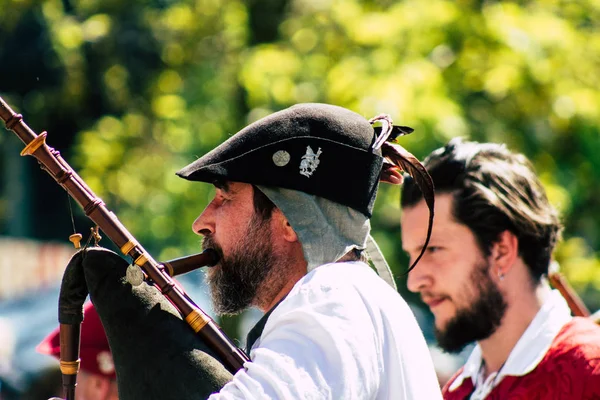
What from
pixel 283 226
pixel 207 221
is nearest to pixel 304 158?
pixel 283 226

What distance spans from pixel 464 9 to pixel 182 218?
270 cm

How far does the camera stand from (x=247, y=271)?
7.02 feet

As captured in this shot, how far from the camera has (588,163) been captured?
21.2 ft

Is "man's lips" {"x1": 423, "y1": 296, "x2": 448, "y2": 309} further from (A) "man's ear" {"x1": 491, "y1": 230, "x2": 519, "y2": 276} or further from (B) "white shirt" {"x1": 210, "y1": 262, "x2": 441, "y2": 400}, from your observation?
(B) "white shirt" {"x1": 210, "y1": 262, "x2": 441, "y2": 400}

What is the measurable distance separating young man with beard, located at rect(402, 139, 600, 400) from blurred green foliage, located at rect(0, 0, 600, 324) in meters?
2.32

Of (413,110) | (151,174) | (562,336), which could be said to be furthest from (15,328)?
(562,336)

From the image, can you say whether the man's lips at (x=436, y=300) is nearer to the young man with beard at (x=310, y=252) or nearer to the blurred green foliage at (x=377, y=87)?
the young man with beard at (x=310, y=252)

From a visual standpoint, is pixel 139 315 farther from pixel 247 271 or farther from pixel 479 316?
pixel 479 316

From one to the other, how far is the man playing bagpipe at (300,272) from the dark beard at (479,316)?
1.07 metres

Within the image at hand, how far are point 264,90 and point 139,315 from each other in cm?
490

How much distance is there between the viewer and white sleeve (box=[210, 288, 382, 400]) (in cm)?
177

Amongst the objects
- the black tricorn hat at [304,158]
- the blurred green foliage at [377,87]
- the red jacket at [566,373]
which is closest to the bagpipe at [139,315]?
the black tricorn hat at [304,158]

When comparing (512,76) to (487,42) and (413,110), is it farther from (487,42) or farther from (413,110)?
(413,110)

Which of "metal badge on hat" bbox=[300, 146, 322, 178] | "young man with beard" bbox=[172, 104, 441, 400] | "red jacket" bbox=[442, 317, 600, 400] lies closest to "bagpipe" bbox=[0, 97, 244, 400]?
"young man with beard" bbox=[172, 104, 441, 400]
